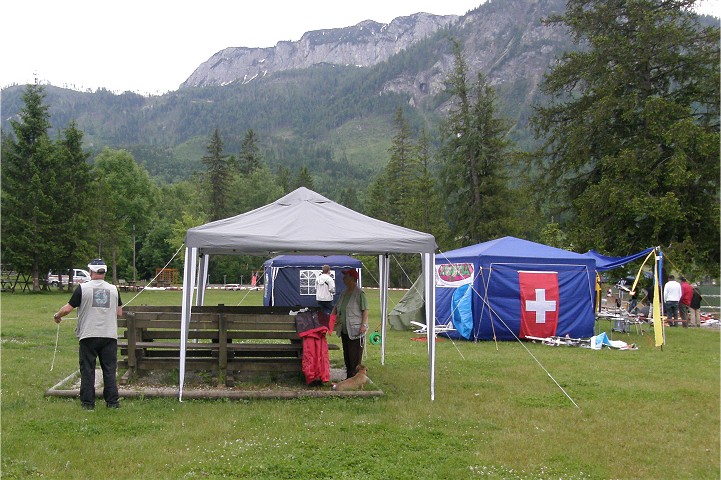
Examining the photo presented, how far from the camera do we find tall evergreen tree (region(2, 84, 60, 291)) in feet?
110

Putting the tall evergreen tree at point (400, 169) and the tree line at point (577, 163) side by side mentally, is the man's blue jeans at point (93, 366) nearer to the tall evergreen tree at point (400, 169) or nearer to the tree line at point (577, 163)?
the tree line at point (577, 163)

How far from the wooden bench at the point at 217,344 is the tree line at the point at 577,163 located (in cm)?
832

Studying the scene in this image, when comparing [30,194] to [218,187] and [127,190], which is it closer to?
[127,190]

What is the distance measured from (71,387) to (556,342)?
10.5 meters

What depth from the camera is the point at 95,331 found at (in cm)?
698

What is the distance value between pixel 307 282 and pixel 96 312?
1606 cm

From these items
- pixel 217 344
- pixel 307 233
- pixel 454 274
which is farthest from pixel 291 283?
pixel 307 233

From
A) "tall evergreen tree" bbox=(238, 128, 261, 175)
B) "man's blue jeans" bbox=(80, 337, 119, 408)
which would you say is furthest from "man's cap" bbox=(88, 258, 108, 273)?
"tall evergreen tree" bbox=(238, 128, 261, 175)

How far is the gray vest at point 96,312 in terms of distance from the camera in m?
6.98

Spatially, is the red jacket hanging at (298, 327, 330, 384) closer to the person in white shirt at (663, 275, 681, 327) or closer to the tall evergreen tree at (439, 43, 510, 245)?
the person in white shirt at (663, 275, 681, 327)

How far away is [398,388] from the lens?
8.80 m

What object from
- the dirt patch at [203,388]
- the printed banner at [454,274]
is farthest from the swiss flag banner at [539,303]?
the dirt patch at [203,388]

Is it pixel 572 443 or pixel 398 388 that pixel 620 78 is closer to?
pixel 398 388

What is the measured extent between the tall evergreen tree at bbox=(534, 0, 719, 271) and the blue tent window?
937 centimetres
